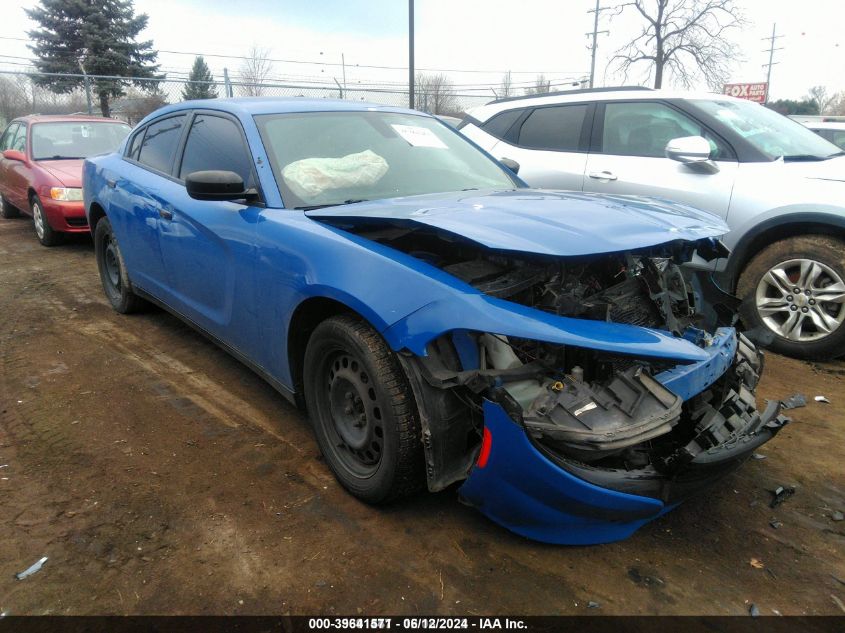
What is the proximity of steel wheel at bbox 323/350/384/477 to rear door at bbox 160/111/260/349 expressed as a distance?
69cm

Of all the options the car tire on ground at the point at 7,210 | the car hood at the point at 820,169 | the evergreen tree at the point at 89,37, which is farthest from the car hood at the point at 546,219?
the evergreen tree at the point at 89,37

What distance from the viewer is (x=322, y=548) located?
2213 millimetres

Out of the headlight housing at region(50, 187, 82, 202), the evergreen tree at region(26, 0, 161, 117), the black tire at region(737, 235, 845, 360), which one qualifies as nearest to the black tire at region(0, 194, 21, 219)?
the headlight housing at region(50, 187, 82, 202)

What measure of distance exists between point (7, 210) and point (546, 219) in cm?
1040

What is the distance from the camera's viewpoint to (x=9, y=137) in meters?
8.77

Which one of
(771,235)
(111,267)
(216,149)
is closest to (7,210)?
(111,267)

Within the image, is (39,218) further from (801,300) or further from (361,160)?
(801,300)

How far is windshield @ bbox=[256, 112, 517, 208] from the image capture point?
113 inches

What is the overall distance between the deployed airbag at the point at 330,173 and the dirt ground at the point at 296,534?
49.5 inches

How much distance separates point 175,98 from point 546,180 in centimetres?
1441

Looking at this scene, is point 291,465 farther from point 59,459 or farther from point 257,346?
point 59,459

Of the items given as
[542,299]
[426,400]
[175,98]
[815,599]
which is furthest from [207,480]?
[175,98]

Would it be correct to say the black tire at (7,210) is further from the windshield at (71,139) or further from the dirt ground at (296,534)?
the dirt ground at (296,534)

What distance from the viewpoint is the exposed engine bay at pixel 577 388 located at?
6.23 feet
